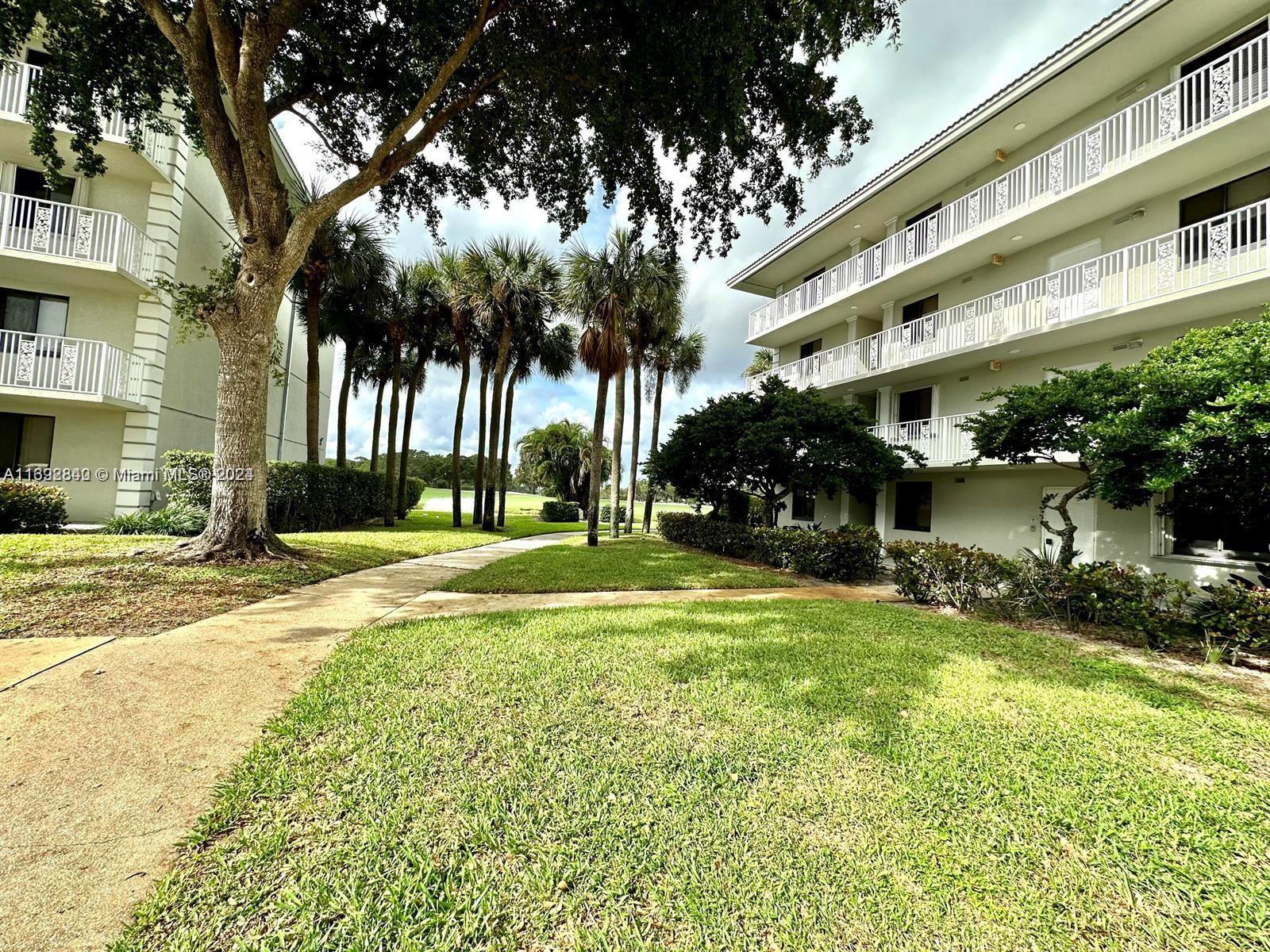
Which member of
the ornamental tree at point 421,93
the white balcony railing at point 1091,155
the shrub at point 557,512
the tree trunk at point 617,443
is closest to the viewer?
the ornamental tree at point 421,93

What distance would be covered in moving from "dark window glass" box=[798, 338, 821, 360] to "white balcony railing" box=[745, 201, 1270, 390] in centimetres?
404

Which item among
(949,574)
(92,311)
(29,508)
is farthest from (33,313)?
(949,574)

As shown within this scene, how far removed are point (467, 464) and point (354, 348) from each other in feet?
119

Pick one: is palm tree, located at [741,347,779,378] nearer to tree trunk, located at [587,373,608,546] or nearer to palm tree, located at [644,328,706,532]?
palm tree, located at [644,328,706,532]

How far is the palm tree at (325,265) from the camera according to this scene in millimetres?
14914

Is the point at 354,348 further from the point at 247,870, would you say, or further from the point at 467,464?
the point at 467,464

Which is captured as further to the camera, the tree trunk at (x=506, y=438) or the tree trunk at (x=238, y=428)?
the tree trunk at (x=506, y=438)

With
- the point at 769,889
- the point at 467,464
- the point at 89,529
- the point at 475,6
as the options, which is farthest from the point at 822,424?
the point at 467,464

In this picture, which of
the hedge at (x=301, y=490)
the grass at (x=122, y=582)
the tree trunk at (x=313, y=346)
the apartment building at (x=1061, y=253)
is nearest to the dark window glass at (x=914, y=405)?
the apartment building at (x=1061, y=253)

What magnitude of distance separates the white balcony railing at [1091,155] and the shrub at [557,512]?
66.2ft

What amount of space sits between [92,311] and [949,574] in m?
19.6

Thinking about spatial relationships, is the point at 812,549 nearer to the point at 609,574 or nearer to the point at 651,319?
the point at 609,574

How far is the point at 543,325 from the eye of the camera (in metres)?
19.5

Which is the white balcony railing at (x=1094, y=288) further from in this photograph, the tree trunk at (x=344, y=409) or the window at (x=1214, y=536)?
the tree trunk at (x=344, y=409)
